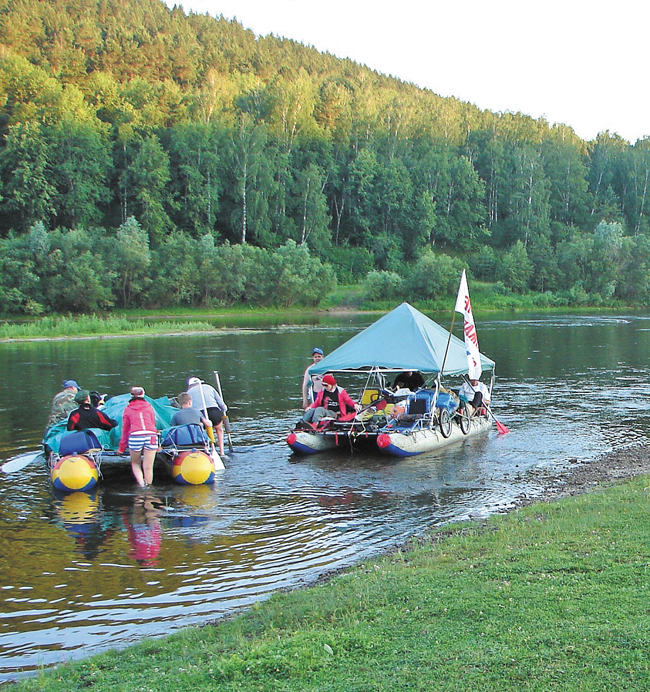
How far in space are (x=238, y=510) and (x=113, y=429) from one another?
15.7ft

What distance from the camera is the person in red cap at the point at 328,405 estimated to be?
20.1m

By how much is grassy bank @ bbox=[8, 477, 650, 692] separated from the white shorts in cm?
754

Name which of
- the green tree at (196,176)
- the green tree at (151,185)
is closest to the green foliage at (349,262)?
the green tree at (196,176)

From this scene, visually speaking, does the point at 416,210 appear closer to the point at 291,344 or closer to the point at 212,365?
the point at 291,344

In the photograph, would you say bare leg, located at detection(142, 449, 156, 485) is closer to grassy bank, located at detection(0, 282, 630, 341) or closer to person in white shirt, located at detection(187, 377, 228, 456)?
person in white shirt, located at detection(187, 377, 228, 456)

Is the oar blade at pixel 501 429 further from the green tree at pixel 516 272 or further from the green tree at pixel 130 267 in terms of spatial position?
the green tree at pixel 516 272

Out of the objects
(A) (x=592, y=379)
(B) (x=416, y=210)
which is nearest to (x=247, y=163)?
(B) (x=416, y=210)

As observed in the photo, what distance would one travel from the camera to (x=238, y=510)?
1456cm

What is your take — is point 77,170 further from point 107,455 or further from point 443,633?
point 443,633

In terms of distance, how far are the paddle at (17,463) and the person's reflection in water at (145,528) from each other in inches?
165

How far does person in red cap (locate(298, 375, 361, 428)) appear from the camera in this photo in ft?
65.9

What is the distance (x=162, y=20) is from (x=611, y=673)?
598ft

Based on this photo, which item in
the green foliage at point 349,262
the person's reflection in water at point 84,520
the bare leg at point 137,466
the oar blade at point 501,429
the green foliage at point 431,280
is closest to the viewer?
the person's reflection in water at point 84,520

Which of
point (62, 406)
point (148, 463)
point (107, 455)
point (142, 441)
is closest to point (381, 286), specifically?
point (62, 406)
